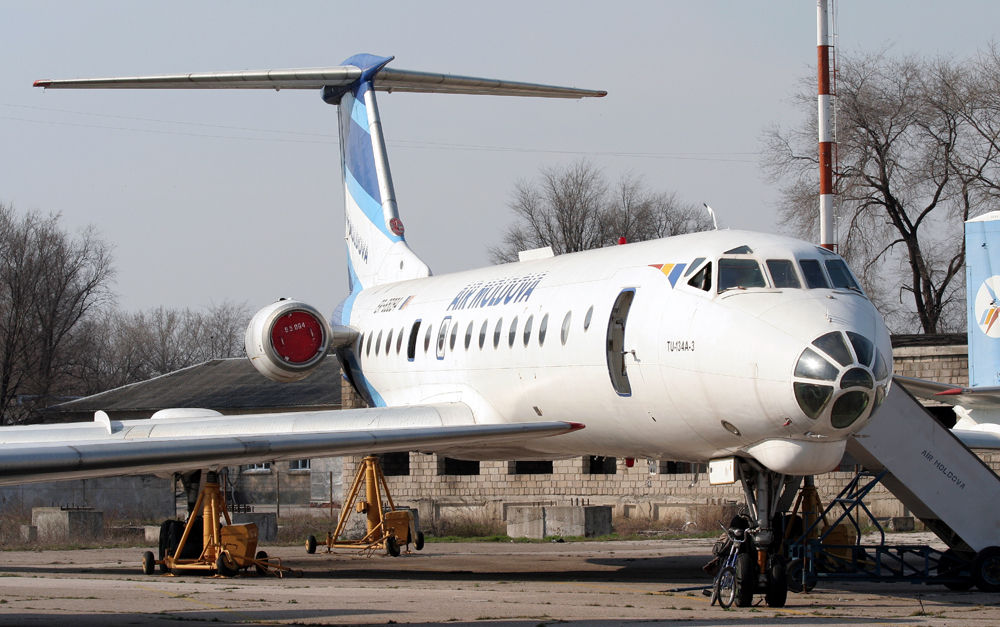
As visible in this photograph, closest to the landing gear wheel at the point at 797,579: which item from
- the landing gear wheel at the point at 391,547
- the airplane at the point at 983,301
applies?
the airplane at the point at 983,301

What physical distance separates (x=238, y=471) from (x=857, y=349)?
139ft

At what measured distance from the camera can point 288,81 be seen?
23.7 metres

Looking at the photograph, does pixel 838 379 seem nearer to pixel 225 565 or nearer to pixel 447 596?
pixel 447 596

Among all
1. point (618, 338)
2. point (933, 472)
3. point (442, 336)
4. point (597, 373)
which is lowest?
point (933, 472)

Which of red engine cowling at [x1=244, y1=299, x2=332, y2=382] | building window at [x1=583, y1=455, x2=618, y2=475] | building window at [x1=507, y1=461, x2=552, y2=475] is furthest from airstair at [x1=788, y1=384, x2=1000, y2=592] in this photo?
building window at [x1=507, y1=461, x2=552, y2=475]

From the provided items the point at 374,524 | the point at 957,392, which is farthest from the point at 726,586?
the point at 374,524

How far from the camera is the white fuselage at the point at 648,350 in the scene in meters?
Answer: 12.3

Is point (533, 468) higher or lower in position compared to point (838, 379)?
lower

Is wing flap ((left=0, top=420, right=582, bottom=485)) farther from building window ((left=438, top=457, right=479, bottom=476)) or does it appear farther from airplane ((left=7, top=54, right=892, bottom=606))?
building window ((left=438, top=457, right=479, bottom=476))

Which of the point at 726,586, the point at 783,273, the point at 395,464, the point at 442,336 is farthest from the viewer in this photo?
the point at 395,464

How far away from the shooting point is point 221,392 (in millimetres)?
52125

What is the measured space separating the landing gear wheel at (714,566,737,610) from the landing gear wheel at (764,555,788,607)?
32 cm

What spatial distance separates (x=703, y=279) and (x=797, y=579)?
12.0 ft

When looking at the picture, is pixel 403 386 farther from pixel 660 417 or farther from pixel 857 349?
pixel 857 349
